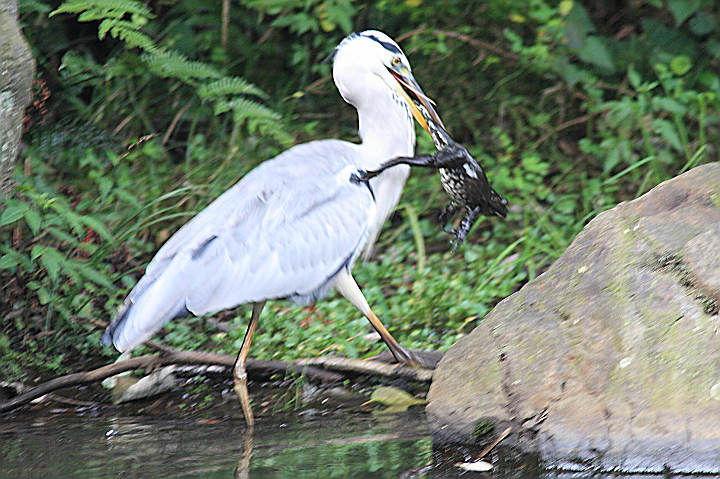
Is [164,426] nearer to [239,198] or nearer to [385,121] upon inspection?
[239,198]

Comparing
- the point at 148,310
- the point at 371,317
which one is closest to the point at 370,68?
the point at 371,317

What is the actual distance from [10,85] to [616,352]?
111 inches

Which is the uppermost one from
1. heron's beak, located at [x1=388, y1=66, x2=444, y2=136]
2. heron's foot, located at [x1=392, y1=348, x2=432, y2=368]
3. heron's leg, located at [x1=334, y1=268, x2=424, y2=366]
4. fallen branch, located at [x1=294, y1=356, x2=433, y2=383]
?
heron's beak, located at [x1=388, y1=66, x2=444, y2=136]

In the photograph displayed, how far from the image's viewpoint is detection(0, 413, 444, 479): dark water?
337 cm

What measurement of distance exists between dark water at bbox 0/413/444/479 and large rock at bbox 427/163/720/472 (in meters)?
0.29

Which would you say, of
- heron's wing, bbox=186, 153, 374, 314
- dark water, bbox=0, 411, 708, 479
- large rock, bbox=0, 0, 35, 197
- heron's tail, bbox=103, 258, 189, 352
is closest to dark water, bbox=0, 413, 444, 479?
dark water, bbox=0, 411, 708, 479

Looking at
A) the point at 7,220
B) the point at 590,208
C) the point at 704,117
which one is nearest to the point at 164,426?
the point at 7,220

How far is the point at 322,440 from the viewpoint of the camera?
3736 mm

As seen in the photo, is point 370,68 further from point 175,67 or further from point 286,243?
point 175,67

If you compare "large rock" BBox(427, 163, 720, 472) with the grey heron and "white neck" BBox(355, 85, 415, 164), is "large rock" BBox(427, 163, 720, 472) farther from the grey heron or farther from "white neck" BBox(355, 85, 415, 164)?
"white neck" BBox(355, 85, 415, 164)

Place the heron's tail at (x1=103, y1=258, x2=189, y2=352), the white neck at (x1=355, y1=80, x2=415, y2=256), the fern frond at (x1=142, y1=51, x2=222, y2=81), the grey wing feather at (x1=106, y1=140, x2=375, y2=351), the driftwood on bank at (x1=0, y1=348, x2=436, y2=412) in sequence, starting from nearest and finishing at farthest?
the heron's tail at (x1=103, y1=258, x2=189, y2=352) → the grey wing feather at (x1=106, y1=140, x2=375, y2=351) → the driftwood on bank at (x1=0, y1=348, x2=436, y2=412) → the white neck at (x1=355, y1=80, x2=415, y2=256) → the fern frond at (x1=142, y1=51, x2=222, y2=81)

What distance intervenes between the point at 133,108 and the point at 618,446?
16.3 ft

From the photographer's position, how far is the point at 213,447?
12.2ft

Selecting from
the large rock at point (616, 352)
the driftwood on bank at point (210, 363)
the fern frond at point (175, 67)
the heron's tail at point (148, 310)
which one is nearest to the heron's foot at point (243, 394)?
the driftwood on bank at point (210, 363)
